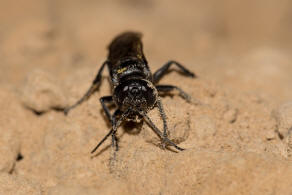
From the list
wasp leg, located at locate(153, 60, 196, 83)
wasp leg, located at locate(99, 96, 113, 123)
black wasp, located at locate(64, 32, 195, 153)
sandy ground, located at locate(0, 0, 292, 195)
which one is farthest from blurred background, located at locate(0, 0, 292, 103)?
wasp leg, located at locate(99, 96, 113, 123)

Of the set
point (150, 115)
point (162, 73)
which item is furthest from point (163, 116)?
point (162, 73)

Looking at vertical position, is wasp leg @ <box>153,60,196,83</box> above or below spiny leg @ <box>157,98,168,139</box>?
above

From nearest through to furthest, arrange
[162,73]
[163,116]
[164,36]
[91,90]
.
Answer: [163,116] → [91,90] → [162,73] → [164,36]

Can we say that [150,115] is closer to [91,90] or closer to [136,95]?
[136,95]

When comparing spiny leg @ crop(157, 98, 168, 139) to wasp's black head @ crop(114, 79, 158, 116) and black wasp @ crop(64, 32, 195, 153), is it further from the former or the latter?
wasp's black head @ crop(114, 79, 158, 116)

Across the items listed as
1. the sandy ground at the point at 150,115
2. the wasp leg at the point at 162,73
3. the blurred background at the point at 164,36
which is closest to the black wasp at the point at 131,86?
the wasp leg at the point at 162,73

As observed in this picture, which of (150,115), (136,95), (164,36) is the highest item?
(164,36)

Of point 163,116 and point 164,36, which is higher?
point 164,36

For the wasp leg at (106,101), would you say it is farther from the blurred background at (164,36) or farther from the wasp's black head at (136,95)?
the blurred background at (164,36)
